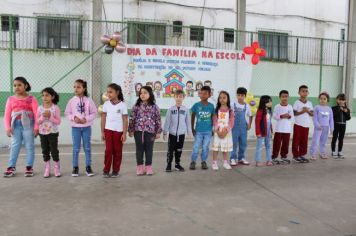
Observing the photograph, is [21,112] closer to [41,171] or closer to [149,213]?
Result: [41,171]

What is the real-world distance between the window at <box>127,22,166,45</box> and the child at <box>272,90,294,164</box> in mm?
4156

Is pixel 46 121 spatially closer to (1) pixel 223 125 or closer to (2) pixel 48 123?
(2) pixel 48 123

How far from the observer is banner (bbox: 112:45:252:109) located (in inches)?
401

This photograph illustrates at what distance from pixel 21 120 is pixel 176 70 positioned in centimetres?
522

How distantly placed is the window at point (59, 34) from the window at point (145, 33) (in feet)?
5.58

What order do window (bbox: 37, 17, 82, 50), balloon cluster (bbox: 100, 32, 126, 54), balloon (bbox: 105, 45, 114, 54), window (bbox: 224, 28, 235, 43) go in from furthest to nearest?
window (bbox: 224, 28, 235, 43) < window (bbox: 37, 17, 82, 50) < balloon (bbox: 105, 45, 114, 54) < balloon cluster (bbox: 100, 32, 126, 54)

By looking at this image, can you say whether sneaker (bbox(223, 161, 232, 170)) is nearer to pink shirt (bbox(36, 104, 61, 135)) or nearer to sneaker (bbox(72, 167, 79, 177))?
sneaker (bbox(72, 167, 79, 177))

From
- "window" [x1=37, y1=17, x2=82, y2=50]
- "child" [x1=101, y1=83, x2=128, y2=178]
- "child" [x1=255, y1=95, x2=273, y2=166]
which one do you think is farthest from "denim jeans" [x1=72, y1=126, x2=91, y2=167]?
"window" [x1=37, y1=17, x2=82, y2=50]

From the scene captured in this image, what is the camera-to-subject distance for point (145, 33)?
11.6 m

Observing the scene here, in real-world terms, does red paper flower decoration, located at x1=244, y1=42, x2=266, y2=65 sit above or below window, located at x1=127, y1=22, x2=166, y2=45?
below

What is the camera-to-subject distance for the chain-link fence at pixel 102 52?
34.4 ft

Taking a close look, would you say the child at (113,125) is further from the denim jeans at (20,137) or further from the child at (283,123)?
the child at (283,123)

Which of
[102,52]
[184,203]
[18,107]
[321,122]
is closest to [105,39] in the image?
[102,52]

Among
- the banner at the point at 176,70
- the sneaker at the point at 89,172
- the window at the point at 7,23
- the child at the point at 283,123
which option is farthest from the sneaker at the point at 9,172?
the window at the point at 7,23
